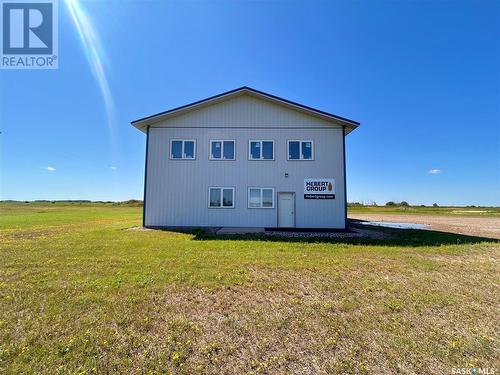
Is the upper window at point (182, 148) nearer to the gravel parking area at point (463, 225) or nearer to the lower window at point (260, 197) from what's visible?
the lower window at point (260, 197)

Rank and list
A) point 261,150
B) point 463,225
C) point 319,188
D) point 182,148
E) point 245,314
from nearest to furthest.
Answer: point 245,314
point 319,188
point 261,150
point 182,148
point 463,225

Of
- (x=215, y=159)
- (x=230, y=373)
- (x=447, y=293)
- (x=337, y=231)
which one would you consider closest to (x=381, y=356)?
(x=230, y=373)

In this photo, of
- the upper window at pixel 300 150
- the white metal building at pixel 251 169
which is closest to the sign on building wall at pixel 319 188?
the white metal building at pixel 251 169

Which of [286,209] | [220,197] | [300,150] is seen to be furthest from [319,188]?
[220,197]

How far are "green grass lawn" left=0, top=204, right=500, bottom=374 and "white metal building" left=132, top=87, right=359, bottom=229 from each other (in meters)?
7.19

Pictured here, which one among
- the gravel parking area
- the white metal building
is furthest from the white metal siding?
the gravel parking area

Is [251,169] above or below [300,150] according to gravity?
below

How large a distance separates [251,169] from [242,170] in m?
0.57

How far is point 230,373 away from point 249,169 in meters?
12.8

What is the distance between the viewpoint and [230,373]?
2.76 metres

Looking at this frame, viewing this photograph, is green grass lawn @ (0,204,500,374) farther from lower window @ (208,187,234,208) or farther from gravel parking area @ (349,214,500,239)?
gravel parking area @ (349,214,500,239)

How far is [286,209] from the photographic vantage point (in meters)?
15.1

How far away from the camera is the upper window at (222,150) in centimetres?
1529

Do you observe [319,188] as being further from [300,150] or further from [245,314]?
[245,314]
